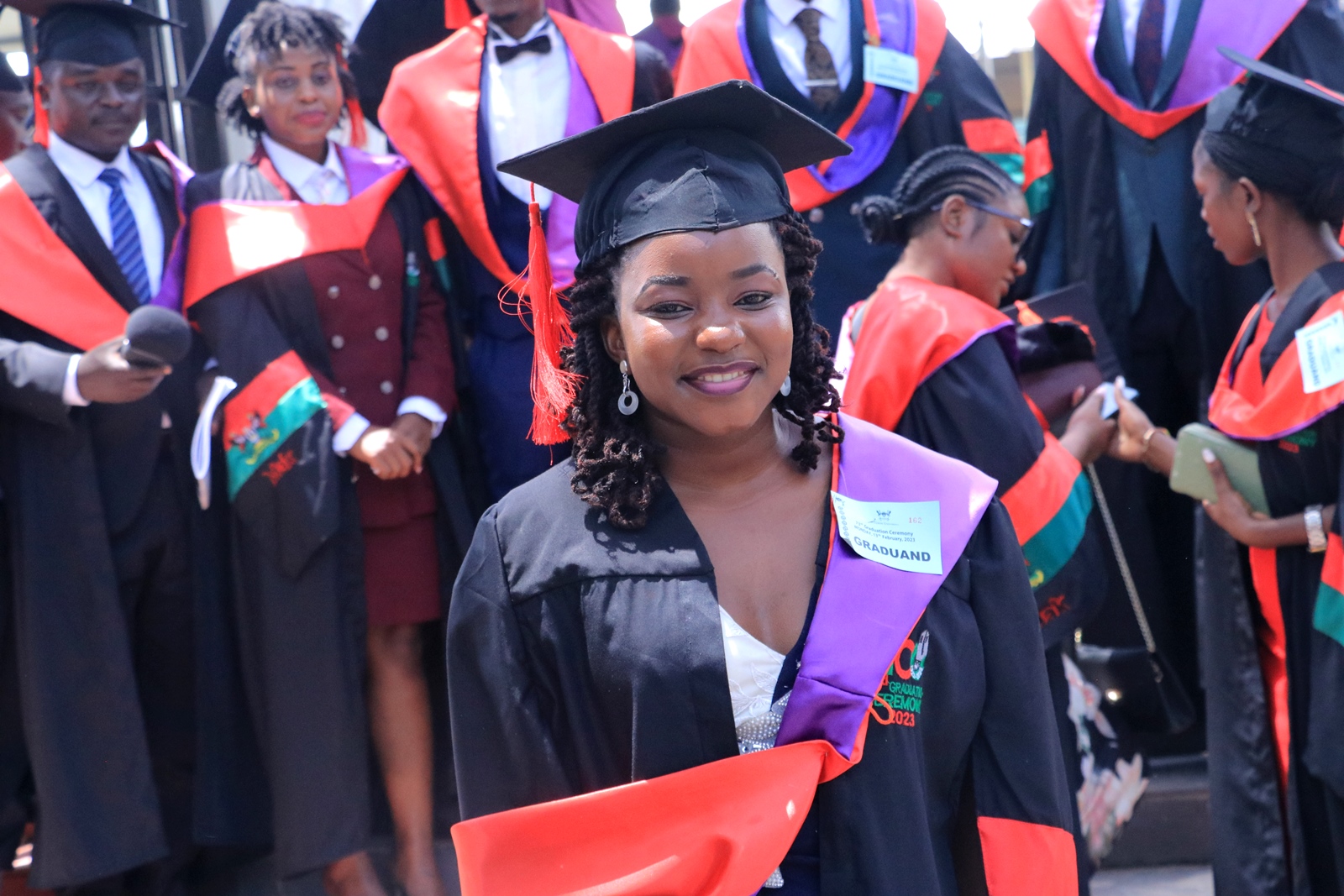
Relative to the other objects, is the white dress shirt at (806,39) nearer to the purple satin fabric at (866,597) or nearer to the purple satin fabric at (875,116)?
the purple satin fabric at (875,116)

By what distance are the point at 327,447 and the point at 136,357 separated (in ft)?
1.69

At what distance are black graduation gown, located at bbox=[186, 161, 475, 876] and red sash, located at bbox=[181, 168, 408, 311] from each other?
1.6 inches

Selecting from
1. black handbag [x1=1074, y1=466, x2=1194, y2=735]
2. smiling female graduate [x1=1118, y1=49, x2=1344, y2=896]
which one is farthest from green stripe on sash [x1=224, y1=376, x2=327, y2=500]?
smiling female graduate [x1=1118, y1=49, x2=1344, y2=896]

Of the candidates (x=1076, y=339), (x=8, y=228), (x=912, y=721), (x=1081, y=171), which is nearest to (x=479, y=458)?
(x=8, y=228)

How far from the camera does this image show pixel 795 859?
1.96m

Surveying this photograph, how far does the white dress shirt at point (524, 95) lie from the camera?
4180 millimetres

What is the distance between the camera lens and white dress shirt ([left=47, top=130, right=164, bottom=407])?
390cm

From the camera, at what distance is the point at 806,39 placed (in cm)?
446

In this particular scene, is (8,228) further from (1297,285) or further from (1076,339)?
(1297,285)

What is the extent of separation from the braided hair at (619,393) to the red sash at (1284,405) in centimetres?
157

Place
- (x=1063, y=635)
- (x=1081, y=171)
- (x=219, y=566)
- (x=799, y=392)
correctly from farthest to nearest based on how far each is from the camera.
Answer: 1. (x=1081, y=171)
2. (x=219, y=566)
3. (x=1063, y=635)
4. (x=799, y=392)

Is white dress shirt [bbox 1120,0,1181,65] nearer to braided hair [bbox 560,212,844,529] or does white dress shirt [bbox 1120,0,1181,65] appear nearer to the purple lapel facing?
the purple lapel facing

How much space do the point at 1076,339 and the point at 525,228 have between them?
5.08 ft

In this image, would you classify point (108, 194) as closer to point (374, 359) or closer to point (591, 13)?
point (374, 359)
